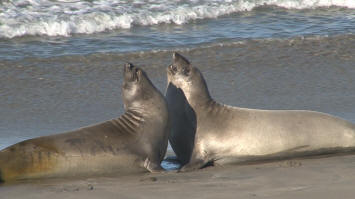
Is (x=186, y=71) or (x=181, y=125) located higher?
(x=186, y=71)

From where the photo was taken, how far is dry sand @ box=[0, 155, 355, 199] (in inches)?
220

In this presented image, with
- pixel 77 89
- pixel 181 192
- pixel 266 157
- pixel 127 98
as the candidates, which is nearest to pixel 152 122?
pixel 127 98

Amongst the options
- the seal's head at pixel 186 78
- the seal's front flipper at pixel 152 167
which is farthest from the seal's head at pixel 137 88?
the seal's front flipper at pixel 152 167

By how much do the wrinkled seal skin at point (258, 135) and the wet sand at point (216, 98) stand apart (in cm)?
33

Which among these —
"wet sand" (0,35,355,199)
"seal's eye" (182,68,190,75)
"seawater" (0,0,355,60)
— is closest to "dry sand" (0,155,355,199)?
"wet sand" (0,35,355,199)

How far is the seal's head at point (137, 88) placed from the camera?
7.52 m

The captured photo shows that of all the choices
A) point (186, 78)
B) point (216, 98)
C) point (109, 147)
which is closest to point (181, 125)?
point (186, 78)

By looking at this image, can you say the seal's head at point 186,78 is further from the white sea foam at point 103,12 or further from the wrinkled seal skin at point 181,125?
the white sea foam at point 103,12

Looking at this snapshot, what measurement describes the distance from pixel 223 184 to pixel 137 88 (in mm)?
1915

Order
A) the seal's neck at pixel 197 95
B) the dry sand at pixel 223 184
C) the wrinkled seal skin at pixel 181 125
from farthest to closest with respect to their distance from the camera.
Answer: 1. the seal's neck at pixel 197 95
2. the wrinkled seal skin at pixel 181 125
3. the dry sand at pixel 223 184

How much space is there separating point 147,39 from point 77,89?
3.02 metres

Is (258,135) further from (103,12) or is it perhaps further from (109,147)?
(103,12)

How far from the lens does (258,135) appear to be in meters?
7.62

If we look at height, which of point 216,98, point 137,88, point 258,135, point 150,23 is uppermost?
point 137,88
